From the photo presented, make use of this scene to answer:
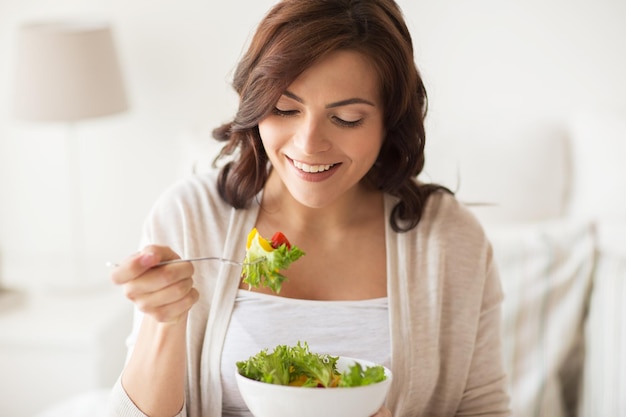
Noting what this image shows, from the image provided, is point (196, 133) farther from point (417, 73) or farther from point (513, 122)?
point (417, 73)

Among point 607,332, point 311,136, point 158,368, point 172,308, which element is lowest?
point 607,332

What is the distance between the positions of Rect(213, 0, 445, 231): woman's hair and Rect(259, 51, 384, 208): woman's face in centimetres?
2

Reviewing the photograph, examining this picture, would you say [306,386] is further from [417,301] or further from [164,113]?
[164,113]

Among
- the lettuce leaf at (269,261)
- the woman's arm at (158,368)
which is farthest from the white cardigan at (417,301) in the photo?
the lettuce leaf at (269,261)

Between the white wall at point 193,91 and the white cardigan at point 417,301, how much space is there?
781 mm

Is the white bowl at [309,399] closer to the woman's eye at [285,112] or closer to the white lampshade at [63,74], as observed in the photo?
the woman's eye at [285,112]

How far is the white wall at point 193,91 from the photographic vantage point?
2.70m

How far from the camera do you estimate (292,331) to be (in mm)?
1612

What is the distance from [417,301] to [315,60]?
0.52m

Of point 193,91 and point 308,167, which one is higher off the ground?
point 193,91

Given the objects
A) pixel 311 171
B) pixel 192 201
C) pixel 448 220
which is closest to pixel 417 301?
pixel 448 220

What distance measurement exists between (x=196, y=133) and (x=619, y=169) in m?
1.26

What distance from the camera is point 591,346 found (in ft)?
7.75

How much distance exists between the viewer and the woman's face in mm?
1499
